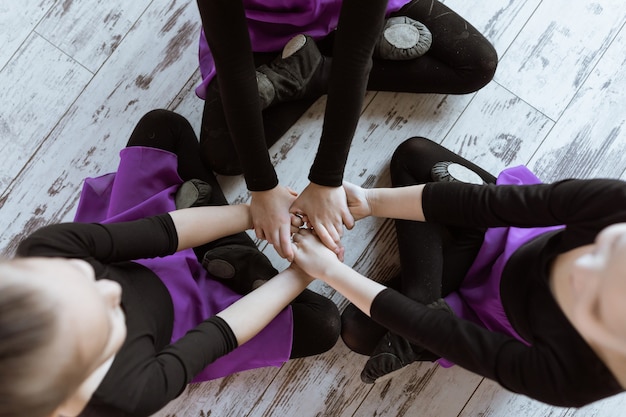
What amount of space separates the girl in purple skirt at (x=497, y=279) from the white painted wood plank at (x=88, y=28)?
52 centimetres

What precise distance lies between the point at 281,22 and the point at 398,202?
36 centimetres

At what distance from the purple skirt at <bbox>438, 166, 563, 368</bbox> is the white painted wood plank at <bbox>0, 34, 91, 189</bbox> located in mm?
762

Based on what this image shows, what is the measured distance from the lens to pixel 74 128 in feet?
3.18

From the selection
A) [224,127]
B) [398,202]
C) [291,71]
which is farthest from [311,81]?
[398,202]

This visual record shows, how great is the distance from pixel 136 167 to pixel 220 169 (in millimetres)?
140

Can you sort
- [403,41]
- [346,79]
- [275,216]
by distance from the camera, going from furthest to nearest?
[403,41], [275,216], [346,79]

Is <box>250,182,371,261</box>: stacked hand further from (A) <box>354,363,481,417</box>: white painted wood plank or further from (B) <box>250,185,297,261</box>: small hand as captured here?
(A) <box>354,363,481,417</box>: white painted wood plank

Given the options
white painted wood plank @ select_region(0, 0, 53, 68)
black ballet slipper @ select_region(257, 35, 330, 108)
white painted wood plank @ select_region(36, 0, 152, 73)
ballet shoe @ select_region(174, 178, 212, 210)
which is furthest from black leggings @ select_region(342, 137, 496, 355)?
white painted wood plank @ select_region(0, 0, 53, 68)

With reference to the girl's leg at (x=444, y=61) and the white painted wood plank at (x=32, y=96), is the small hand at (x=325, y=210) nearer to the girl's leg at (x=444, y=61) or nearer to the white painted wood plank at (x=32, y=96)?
the girl's leg at (x=444, y=61)

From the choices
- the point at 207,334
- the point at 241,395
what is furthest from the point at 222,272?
the point at 241,395

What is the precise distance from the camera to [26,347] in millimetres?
479

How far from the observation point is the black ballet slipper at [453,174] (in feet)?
2.77

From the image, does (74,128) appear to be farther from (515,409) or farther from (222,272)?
(515,409)

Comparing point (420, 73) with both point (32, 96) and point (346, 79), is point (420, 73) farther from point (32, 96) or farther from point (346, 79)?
point (32, 96)
